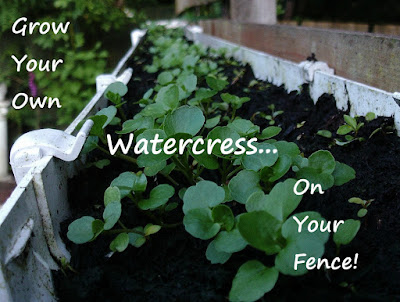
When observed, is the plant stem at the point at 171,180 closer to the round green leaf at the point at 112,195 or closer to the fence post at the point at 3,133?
the round green leaf at the point at 112,195

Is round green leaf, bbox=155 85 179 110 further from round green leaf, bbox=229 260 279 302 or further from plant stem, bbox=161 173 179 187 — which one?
round green leaf, bbox=229 260 279 302

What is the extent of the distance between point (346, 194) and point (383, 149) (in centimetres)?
27

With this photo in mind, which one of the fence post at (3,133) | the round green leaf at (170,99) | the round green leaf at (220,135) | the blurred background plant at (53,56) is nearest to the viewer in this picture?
the round green leaf at (220,135)

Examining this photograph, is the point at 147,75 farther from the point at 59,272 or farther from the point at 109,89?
the point at 59,272

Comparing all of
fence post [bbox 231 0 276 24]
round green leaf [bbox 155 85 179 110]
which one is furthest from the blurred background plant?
round green leaf [bbox 155 85 179 110]

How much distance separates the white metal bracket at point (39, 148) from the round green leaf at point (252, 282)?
0.62 metres

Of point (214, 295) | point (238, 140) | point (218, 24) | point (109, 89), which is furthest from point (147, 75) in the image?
point (218, 24)

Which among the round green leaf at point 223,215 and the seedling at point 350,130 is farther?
the seedling at point 350,130

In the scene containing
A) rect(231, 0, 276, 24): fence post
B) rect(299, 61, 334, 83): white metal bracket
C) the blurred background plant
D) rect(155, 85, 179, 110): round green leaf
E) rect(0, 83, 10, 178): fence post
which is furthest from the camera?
the blurred background plant

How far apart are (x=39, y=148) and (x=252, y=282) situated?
0.68 m

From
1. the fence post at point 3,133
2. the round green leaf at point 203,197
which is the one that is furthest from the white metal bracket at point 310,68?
the fence post at point 3,133

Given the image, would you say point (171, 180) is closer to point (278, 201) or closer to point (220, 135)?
point (220, 135)

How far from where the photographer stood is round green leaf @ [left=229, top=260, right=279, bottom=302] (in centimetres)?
81

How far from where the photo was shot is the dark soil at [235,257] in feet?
2.97
